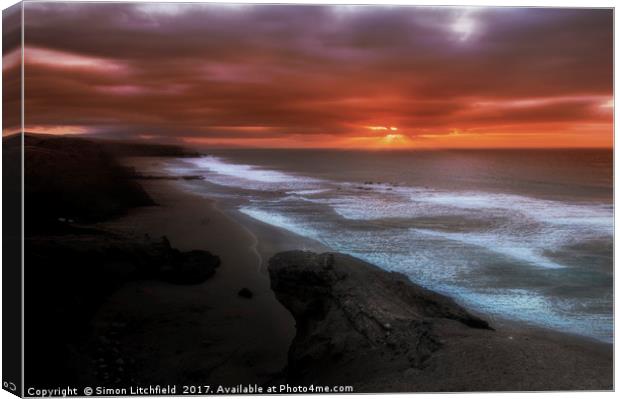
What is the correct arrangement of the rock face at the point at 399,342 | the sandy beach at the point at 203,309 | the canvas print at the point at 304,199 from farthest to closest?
the sandy beach at the point at 203,309, the canvas print at the point at 304,199, the rock face at the point at 399,342

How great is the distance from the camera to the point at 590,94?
6352 mm

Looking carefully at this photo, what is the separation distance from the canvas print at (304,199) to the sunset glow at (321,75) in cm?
2

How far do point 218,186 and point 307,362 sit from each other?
5.35ft

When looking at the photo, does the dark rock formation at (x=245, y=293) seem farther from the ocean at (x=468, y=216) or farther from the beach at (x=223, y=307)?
the ocean at (x=468, y=216)

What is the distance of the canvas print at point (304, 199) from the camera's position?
584 cm

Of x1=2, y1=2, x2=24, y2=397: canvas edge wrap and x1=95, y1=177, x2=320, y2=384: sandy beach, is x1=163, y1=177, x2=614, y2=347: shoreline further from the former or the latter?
x1=2, y1=2, x2=24, y2=397: canvas edge wrap

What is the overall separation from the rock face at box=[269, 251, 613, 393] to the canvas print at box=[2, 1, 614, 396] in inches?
0.7

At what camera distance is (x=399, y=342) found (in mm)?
5770

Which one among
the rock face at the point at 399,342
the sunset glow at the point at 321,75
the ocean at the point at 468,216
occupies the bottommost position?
the rock face at the point at 399,342

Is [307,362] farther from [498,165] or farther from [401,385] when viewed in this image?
[498,165]

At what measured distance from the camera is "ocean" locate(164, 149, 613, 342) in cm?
624

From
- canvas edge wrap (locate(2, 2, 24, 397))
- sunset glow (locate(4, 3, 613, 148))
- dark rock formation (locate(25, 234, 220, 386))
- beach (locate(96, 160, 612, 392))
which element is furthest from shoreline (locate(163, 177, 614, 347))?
canvas edge wrap (locate(2, 2, 24, 397))

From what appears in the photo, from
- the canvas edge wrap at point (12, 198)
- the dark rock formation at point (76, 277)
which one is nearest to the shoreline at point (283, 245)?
the dark rock formation at point (76, 277)

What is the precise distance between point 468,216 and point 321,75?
1645mm
